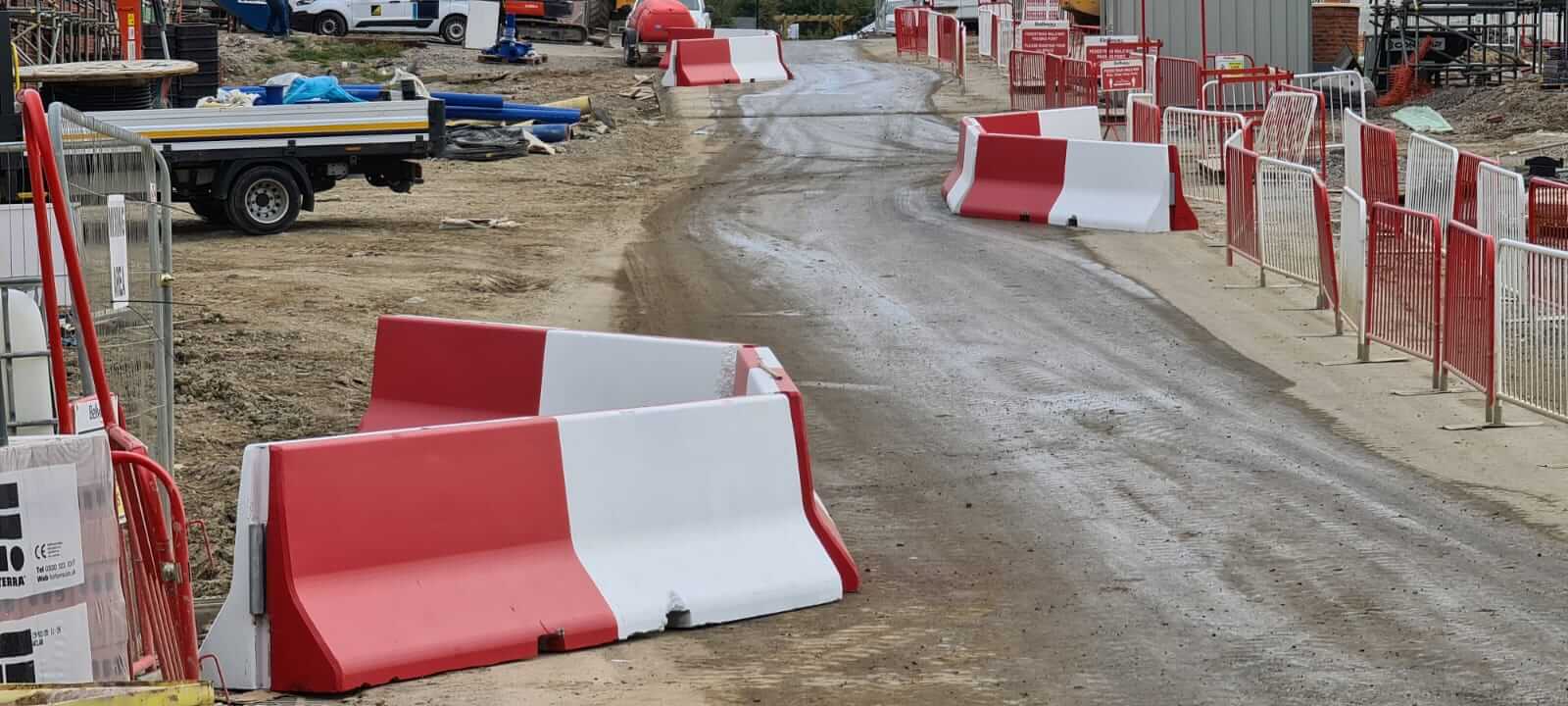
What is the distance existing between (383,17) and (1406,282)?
127 feet

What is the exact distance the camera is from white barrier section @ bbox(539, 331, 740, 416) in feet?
30.1

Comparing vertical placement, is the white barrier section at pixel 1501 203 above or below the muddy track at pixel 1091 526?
above

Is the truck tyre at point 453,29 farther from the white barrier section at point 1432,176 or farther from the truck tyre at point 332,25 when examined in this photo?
the white barrier section at point 1432,176

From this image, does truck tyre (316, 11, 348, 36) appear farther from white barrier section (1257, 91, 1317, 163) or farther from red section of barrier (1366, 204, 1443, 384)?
red section of barrier (1366, 204, 1443, 384)

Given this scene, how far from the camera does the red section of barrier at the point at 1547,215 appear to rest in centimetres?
1447

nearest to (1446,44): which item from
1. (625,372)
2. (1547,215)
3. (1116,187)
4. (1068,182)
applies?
(1068,182)

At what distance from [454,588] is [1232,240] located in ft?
36.9

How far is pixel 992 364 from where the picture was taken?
12.8 m

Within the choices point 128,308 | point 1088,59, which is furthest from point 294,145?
point 1088,59

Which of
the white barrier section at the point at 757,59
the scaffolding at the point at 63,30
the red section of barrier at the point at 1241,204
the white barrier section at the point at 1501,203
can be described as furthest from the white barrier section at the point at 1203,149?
the white barrier section at the point at 757,59

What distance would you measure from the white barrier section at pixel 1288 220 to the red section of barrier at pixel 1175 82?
13.4m

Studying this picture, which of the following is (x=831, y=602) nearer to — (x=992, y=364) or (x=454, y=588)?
(x=454, y=588)

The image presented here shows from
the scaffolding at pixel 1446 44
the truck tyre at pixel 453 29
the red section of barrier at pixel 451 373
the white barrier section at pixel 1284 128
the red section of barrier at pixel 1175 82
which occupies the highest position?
the truck tyre at pixel 453 29

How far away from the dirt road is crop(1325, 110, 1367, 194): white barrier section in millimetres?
4977
